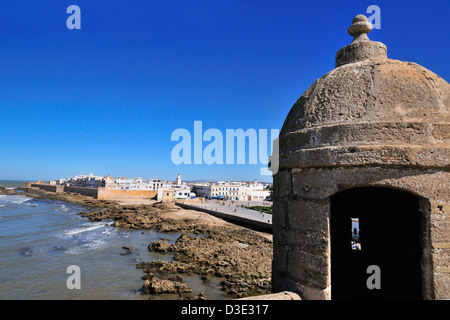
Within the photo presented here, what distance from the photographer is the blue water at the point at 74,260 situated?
39.6 ft

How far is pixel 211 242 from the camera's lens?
70.2ft

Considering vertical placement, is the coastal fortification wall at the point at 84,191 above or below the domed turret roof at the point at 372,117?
below

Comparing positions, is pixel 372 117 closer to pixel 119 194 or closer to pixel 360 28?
pixel 360 28

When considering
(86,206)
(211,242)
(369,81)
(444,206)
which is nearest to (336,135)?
(369,81)

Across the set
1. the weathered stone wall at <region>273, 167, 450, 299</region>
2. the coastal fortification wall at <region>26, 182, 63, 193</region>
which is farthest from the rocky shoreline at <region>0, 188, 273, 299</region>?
the coastal fortification wall at <region>26, 182, 63, 193</region>

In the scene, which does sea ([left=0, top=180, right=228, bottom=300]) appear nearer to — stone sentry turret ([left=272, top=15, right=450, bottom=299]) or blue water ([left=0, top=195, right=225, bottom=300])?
blue water ([left=0, top=195, right=225, bottom=300])

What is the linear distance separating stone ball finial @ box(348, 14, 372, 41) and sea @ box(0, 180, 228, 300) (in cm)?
1068

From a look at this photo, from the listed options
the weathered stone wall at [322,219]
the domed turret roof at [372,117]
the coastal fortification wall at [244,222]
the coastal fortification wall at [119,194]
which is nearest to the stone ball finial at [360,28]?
the domed turret roof at [372,117]

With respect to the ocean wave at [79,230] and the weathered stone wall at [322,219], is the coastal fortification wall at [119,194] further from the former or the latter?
the weathered stone wall at [322,219]

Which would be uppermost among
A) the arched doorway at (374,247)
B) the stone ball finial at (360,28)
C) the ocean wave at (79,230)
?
Answer: the stone ball finial at (360,28)

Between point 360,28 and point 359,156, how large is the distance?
170 cm

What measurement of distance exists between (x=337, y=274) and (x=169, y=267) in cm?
1177

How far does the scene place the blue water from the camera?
1207cm
